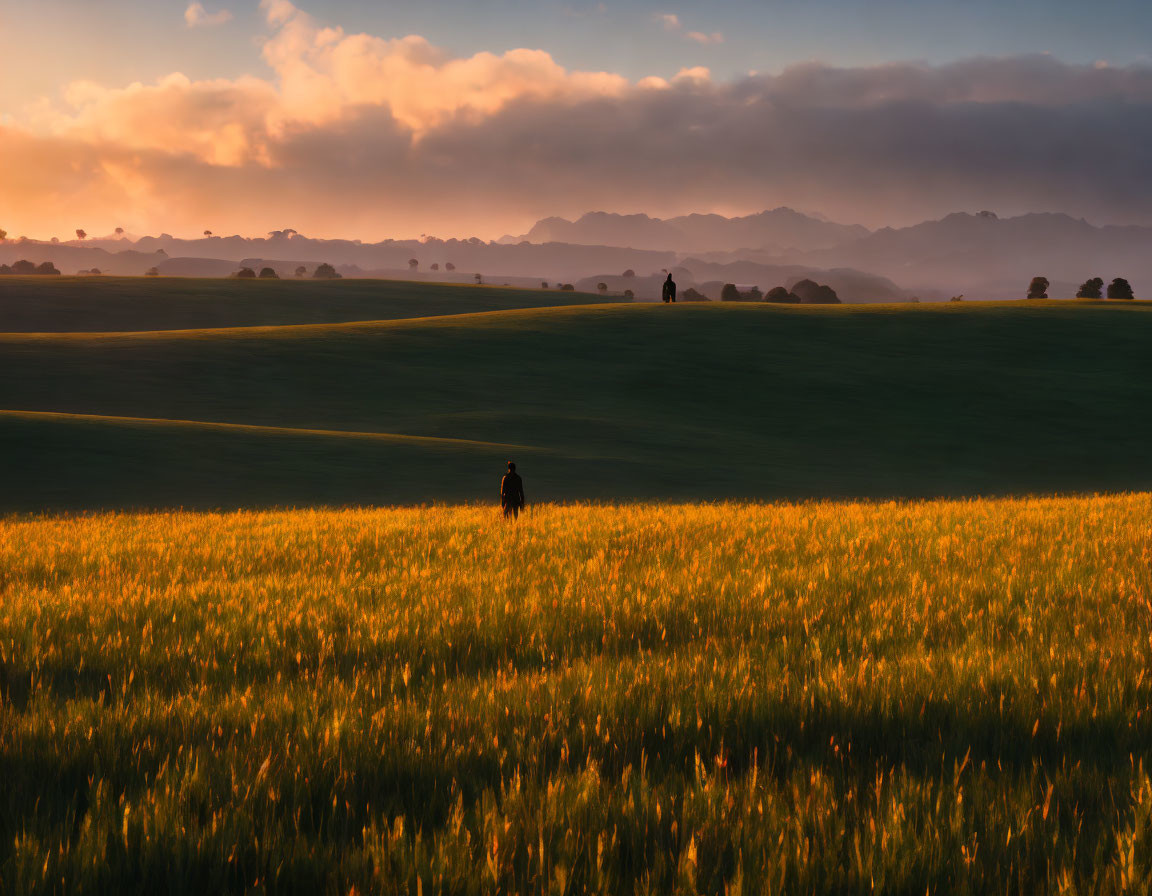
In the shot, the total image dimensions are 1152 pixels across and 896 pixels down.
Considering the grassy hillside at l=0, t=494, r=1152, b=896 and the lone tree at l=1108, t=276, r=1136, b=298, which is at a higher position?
the lone tree at l=1108, t=276, r=1136, b=298

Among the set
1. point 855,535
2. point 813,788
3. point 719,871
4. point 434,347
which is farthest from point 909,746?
point 434,347

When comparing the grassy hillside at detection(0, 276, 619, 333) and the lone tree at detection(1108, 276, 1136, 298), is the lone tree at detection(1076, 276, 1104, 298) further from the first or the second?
the grassy hillside at detection(0, 276, 619, 333)

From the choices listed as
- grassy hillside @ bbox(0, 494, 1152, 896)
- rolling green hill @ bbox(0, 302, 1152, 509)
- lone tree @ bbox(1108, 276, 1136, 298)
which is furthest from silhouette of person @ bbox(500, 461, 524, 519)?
lone tree @ bbox(1108, 276, 1136, 298)

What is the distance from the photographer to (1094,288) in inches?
4754

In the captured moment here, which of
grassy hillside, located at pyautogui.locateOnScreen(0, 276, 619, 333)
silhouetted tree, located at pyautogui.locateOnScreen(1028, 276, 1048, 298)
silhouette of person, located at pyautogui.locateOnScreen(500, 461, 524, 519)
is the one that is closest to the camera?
silhouette of person, located at pyautogui.locateOnScreen(500, 461, 524, 519)

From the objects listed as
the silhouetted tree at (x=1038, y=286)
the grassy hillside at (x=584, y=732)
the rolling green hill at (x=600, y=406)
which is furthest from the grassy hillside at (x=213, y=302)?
the grassy hillside at (x=584, y=732)

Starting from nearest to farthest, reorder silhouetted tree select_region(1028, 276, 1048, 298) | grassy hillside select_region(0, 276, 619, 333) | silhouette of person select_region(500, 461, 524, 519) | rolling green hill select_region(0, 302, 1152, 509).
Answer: silhouette of person select_region(500, 461, 524, 519) < rolling green hill select_region(0, 302, 1152, 509) < grassy hillside select_region(0, 276, 619, 333) < silhouetted tree select_region(1028, 276, 1048, 298)

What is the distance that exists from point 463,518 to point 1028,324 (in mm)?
69597

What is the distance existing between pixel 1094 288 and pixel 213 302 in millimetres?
113240

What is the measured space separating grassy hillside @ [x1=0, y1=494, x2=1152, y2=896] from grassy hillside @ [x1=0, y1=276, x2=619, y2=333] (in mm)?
93170

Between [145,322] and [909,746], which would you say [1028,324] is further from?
[145,322]

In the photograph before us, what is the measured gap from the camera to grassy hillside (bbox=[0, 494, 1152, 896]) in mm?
3252

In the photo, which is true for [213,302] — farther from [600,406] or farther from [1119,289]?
A: [1119,289]

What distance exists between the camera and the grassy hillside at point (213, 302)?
9181 centimetres
